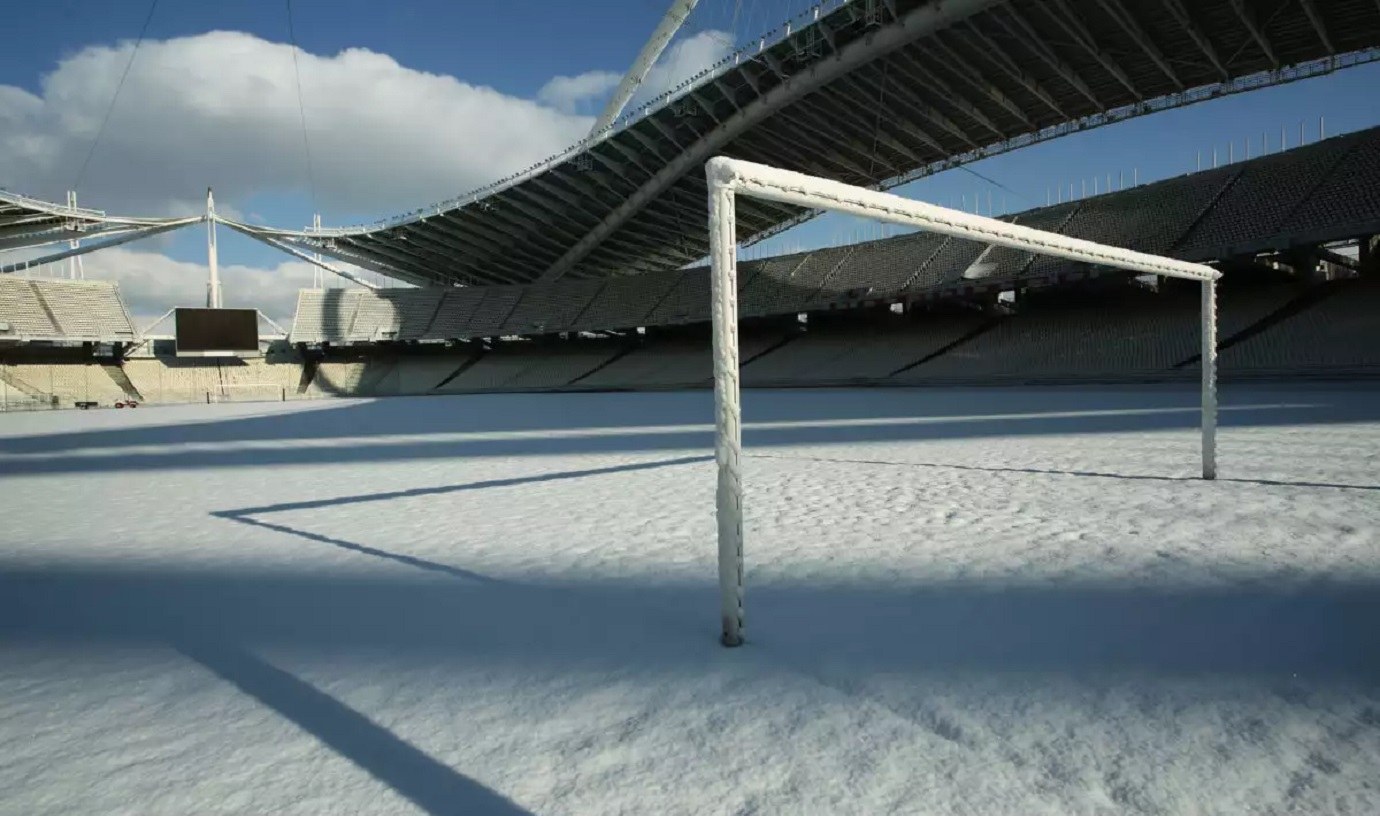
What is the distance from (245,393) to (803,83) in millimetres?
42590

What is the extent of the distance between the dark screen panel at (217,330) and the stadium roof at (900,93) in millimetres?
9643

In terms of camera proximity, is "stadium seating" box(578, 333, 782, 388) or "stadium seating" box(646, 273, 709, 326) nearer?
"stadium seating" box(578, 333, 782, 388)

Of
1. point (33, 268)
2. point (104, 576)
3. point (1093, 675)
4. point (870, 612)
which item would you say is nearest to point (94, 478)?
point (104, 576)

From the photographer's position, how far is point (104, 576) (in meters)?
4.75

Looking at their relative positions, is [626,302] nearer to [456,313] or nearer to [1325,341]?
[456,313]

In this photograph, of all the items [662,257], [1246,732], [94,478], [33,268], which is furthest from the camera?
[662,257]

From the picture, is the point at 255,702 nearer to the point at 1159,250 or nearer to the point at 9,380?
the point at 1159,250

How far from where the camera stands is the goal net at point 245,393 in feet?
155

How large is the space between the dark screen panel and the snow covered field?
155 ft

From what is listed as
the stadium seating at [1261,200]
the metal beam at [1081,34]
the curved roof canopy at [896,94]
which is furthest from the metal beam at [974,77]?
the stadium seating at [1261,200]

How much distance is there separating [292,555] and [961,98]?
3094cm

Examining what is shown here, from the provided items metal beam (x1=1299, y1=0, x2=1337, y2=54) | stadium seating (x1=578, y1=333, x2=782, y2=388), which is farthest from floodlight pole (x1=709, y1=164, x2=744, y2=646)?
stadium seating (x1=578, y1=333, x2=782, y2=388)

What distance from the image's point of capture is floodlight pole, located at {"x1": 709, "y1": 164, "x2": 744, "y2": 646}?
3.13 metres

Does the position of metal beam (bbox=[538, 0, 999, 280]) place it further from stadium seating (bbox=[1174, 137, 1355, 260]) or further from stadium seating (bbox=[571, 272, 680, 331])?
stadium seating (bbox=[1174, 137, 1355, 260])
